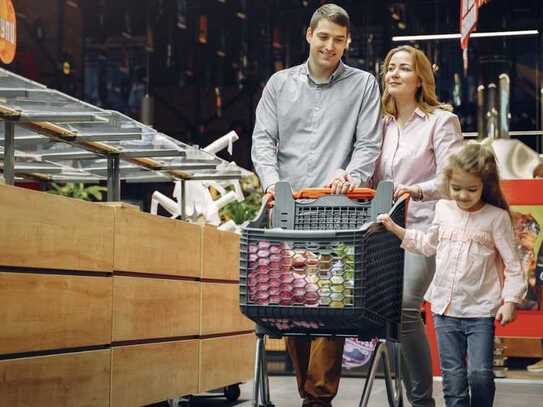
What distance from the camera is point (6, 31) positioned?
31.5ft

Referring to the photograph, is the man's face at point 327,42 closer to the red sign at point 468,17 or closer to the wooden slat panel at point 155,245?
the wooden slat panel at point 155,245

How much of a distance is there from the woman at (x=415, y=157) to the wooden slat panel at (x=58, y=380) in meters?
1.29

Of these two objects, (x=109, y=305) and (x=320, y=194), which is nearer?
(x=320, y=194)

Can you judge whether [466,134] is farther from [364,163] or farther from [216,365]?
[364,163]

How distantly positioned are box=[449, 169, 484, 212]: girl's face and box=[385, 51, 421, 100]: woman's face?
0.50 metres

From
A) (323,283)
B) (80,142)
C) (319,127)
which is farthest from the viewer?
(80,142)

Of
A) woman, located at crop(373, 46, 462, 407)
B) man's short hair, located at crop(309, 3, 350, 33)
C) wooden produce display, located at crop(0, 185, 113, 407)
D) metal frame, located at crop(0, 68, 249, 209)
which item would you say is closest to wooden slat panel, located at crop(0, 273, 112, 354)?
wooden produce display, located at crop(0, 185, 113, 407)

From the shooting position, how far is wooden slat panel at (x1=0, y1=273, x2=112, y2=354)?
3.93 metres

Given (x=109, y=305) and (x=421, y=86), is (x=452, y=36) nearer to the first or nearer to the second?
(x=421, y=86)

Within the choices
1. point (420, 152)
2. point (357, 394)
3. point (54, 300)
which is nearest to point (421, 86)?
point (420, 152)

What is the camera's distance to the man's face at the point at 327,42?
4.32 metres

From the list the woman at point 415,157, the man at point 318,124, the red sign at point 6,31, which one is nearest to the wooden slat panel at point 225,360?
the man at point 318,124

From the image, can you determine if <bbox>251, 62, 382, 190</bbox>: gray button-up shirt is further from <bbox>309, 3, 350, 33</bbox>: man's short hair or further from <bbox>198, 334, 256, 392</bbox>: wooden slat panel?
<bbox>198, 334, 256, 392</bbox>: wooden slat panel

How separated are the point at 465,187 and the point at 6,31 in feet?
21.1
